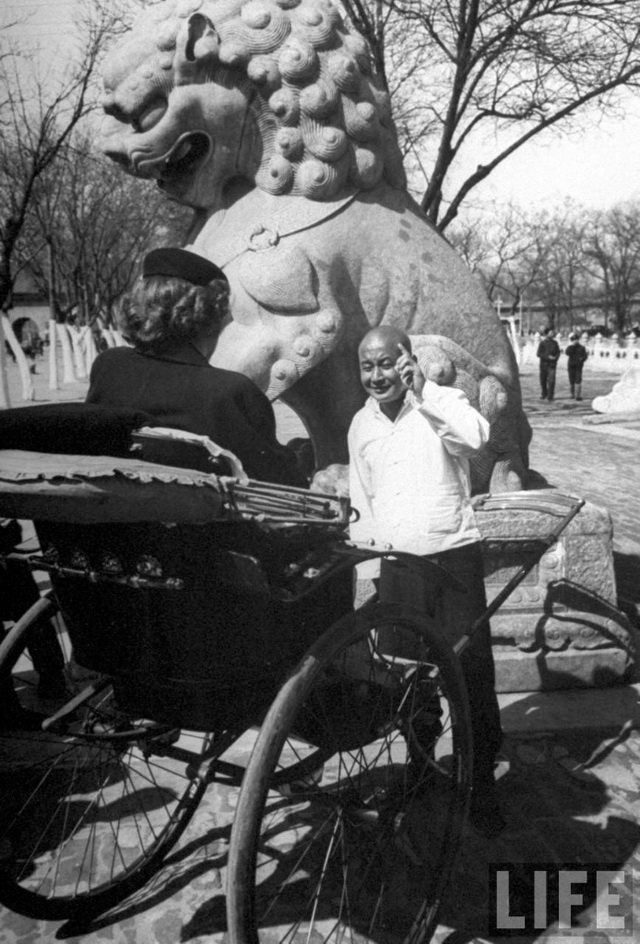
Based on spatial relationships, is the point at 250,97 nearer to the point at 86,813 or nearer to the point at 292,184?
the point at 292,184

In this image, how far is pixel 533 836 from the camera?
2740 mm

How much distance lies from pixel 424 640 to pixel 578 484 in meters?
7.04

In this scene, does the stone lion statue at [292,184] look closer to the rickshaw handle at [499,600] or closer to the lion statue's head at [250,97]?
the lion statue's head at [250,97]

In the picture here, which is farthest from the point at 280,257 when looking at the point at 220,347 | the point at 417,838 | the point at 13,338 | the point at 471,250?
the point at 471,250

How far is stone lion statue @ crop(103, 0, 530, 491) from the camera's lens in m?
3.54

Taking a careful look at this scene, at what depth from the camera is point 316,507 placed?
77.8 inches

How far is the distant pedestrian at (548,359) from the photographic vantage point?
19.5 metres

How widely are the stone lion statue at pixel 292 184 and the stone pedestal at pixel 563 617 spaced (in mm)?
729

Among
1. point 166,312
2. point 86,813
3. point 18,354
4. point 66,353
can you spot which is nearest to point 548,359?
point 18,354

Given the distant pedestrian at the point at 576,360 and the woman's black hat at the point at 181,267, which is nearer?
the woman's black hat at the point at 181,267

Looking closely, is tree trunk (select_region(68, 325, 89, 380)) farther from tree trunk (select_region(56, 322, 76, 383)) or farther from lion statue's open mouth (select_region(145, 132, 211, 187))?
lion statue's open mouth (select_region(145, 132, 211, 187))

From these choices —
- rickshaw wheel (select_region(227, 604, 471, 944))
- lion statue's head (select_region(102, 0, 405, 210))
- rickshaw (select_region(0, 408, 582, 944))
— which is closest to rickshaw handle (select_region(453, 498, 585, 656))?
rickshaw (select_region(0, 408, 582, 944))

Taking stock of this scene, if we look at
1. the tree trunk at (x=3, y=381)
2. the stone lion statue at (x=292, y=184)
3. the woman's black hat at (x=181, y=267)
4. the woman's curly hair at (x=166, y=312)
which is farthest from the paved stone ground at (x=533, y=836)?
the tree trunk at (x=3, y=381)

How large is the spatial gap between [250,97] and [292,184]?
1.34ft
